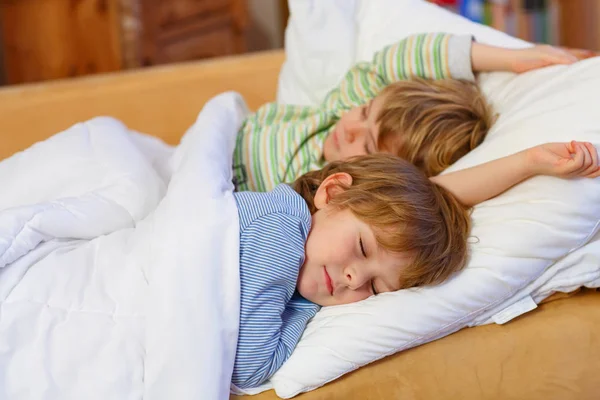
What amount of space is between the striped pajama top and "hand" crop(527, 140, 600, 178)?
0.34 metres

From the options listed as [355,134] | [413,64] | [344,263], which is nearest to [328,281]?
[344,263]

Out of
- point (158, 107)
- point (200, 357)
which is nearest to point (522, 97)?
point (200, 357)

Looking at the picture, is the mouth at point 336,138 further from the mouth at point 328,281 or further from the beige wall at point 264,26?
the beige wall at point 264,26

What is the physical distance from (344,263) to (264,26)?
2531 millimetres

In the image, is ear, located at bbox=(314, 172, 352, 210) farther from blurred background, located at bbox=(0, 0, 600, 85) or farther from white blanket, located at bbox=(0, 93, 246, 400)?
blurred background, located at bbox=(0, 0, 600, 85)

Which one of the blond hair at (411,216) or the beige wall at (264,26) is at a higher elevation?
the beige wall at (264,26)

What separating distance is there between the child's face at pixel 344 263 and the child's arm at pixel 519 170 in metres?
0.18

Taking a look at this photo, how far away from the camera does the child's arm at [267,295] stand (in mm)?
921

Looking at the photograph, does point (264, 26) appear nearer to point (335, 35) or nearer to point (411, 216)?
point (335, 35)

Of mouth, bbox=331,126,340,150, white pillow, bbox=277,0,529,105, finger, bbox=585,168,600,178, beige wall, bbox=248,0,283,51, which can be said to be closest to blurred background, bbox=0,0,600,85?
beige wall, bbox=248,0,283,51

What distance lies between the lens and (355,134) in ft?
4.14

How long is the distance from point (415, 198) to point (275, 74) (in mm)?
849

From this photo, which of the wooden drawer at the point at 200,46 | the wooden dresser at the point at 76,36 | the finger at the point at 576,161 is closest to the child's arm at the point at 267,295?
the finger at the point at 576,161

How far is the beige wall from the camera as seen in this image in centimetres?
331
